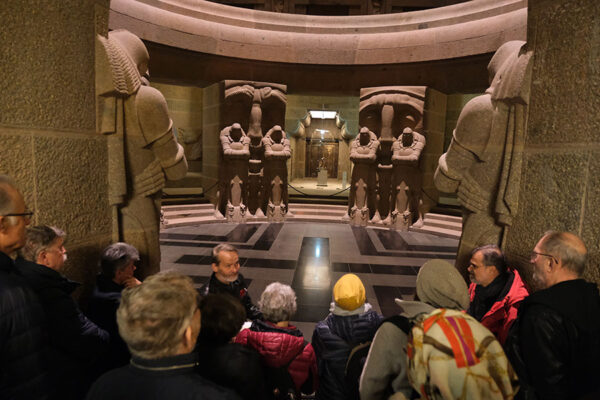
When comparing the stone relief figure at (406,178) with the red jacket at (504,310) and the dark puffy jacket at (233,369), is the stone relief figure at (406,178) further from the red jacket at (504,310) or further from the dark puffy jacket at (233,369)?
the dark puffy jacket at (233,369)

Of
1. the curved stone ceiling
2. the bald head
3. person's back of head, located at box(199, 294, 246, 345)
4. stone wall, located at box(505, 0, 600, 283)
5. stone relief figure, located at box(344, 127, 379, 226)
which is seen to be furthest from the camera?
stone relief figure, located at box(344, 127, 379, 226)

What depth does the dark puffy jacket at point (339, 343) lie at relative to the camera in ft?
6.12

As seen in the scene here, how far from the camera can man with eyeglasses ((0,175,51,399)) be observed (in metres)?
1.29

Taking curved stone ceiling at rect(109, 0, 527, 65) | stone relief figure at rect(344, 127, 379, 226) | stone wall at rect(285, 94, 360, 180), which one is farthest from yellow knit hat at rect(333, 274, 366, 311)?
stone wall at rect(285, 94, 360, 180)

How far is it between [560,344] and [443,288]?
45cm

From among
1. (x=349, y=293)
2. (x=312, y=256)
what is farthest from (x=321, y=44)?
(x=349, y=293)

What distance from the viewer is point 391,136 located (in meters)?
9.01

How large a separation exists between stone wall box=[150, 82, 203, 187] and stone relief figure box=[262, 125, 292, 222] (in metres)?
2.96

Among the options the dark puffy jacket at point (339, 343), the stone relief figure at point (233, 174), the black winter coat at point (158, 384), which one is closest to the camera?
the black winter coat at point (158, 384)

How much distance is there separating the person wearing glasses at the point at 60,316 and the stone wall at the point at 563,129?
2.35m

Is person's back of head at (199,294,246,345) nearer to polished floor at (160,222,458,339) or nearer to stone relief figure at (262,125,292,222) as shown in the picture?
polished floor at (160,222,458,339)

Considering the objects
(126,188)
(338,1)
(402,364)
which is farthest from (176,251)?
(338,1)

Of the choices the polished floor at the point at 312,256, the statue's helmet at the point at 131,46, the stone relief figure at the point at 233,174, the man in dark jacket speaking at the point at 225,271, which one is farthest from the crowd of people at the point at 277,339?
the stone relief figure at the point at 233,174

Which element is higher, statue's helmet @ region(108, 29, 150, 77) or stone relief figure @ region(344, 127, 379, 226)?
statue's helmet @ region(108, 29, 150, 77)
